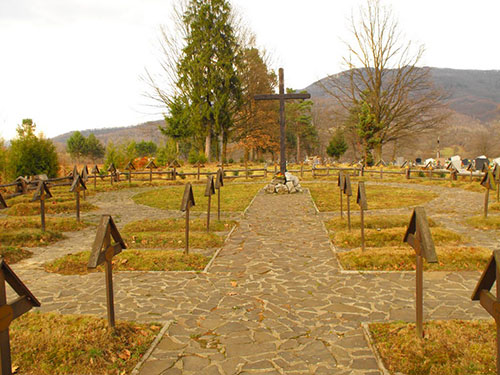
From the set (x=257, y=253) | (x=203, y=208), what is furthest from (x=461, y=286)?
(x=203, y=208)

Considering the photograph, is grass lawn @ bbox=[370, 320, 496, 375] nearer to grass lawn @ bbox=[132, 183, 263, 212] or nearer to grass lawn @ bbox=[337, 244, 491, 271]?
grass lawn @ bbox=[337, 244, 491, 271]

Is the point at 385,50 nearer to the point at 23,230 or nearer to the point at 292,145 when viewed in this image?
the point at 292,145

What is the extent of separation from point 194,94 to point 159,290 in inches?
1306

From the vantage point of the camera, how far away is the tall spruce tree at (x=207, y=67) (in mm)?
36281

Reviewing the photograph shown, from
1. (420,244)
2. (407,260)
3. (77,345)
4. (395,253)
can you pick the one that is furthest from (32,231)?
(420,244)

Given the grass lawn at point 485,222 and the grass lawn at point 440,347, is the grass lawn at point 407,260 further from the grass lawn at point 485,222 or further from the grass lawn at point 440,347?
the grass lawn at point 485,222

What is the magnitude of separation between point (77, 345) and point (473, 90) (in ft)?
545

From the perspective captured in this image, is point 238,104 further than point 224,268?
Yes

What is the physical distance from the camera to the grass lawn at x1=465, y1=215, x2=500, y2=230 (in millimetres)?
10047

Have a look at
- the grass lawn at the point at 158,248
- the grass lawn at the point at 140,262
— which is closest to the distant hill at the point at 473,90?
the grass lawn at the point at 158,248

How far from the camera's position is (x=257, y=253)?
7.73m

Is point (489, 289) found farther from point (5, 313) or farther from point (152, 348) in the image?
point (5, 313)

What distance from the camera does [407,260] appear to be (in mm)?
6734

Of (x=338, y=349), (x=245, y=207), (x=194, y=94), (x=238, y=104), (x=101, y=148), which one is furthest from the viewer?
(x=101, y=148)
